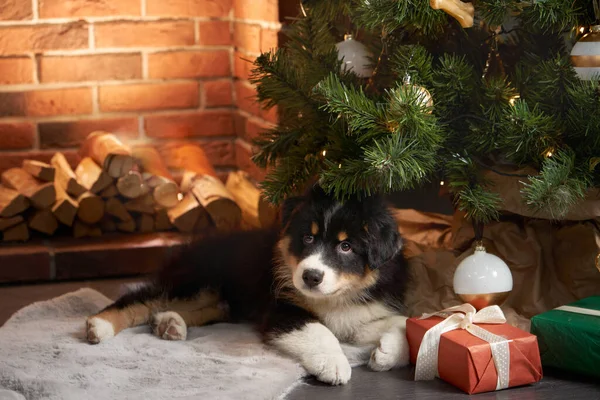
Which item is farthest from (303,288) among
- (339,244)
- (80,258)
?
(80,258)

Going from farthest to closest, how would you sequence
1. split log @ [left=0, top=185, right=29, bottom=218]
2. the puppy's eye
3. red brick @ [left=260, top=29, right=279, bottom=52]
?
split log @ [left=0, top=185, right=29, bottom=218] < red brick @ [left=260, top=29, right=279, bottom=52] < the puppy's eye

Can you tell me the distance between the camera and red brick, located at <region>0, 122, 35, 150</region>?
339cm

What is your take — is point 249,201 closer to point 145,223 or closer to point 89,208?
point 145,223

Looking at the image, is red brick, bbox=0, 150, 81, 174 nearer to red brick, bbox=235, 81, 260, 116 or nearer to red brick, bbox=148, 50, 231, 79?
red brick, bbox=148, 50, 231, 79

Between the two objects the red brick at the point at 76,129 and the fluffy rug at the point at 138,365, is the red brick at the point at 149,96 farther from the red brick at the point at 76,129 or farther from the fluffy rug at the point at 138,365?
the fluffy rug at the point at 138,365

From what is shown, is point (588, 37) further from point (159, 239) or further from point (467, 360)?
point (159, 239)

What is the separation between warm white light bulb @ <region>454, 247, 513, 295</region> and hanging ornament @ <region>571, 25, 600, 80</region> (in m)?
0.53

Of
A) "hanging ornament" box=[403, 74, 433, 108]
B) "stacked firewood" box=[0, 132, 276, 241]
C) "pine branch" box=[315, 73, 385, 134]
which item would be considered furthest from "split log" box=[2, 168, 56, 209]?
"hanging ornament" box=[403, 74, 433, 108]

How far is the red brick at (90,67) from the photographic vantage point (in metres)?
3.38

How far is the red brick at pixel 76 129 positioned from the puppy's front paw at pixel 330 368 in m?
1.65

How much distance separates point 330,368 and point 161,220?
4.80 ft

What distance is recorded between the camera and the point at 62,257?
3215 millimetres

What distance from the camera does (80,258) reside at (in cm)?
323

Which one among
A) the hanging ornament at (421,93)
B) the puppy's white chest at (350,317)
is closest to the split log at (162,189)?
the puppy's white chest at (350,317)
